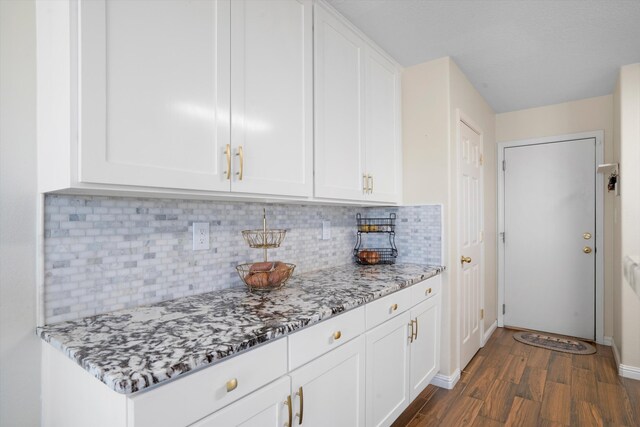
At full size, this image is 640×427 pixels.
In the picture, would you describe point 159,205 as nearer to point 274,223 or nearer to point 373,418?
point 274,223

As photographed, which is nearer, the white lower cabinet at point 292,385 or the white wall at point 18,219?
the white lower cabinet at point 292,385

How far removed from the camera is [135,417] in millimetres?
747

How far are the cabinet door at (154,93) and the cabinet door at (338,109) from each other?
A: 0.60 meters

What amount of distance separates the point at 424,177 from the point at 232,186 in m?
1.64

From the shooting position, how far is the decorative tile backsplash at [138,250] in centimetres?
115

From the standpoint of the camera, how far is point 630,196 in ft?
8.47

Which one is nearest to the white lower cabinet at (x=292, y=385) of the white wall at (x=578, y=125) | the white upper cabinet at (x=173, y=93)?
the white upper cabinet at (x=173, y=93)

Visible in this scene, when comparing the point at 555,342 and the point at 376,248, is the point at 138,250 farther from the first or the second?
the point at 555,342

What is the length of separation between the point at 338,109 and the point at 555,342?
10.3 feet

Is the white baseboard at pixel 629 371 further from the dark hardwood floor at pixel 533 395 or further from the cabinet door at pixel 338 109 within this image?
the cabinet door at pixel 338 109

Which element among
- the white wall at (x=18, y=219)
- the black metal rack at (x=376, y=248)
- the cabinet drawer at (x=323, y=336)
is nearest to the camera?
the white wall at (x=18, y=219)

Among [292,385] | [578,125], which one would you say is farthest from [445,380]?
[578,125]

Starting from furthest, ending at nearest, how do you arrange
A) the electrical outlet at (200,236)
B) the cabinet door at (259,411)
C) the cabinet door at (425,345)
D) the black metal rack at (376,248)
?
1. the black metal rack at (376,248)
2. the cabinet door at (425,345)
3. the electrical outlet at (200,236)
4. the cabinet door at (259,411)

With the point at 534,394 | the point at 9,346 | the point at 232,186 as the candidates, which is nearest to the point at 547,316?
the point at 534,394
